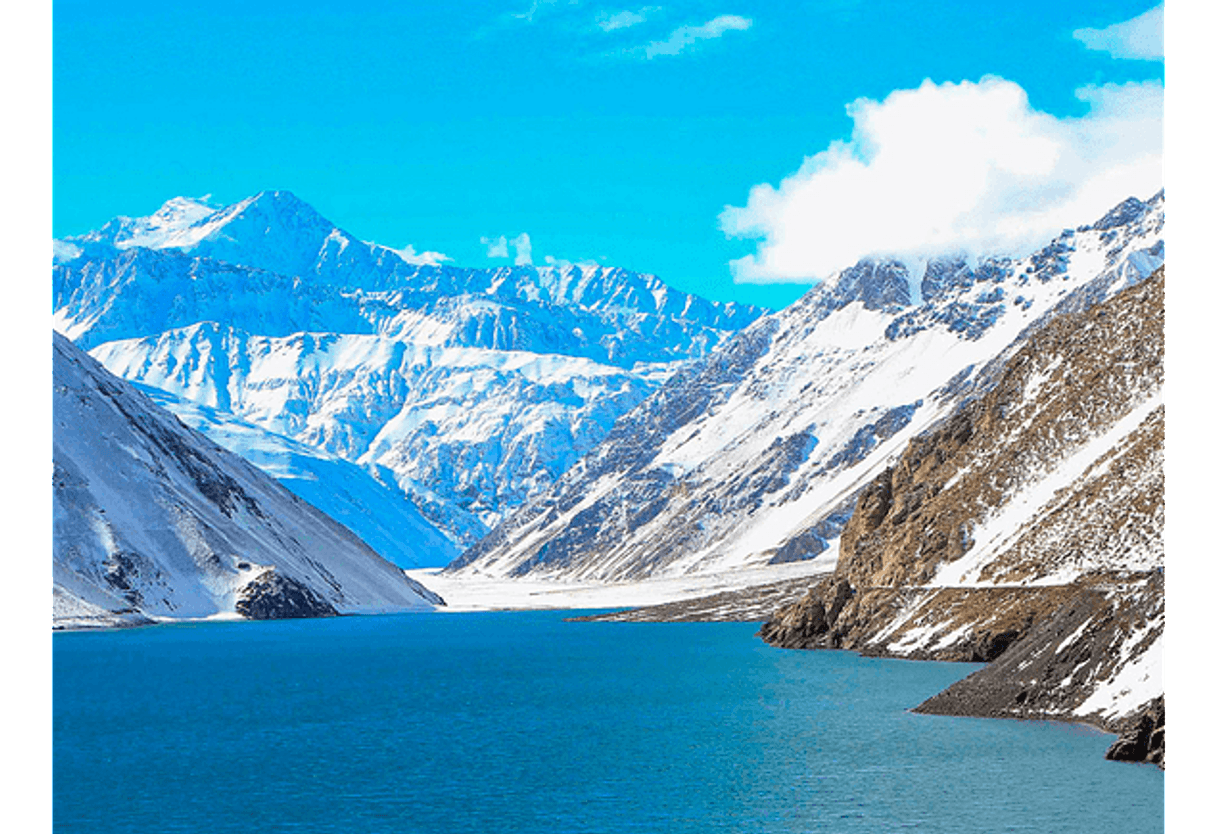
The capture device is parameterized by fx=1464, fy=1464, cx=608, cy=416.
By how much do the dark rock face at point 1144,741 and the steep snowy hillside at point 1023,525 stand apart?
11.3 meters

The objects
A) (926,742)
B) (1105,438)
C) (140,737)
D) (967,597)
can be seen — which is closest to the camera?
(926,742)

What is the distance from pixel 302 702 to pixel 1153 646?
62195 millimetres

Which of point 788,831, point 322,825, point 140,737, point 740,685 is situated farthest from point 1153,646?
point 140,737

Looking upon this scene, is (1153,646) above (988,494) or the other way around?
the other way around

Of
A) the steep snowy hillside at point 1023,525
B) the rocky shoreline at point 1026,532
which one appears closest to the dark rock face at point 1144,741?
the rocky shoreline at point 1026,532

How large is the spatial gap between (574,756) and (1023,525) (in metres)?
73.2

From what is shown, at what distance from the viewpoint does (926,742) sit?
7569cm

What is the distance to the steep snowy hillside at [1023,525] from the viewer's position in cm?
8650

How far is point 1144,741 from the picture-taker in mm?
64625

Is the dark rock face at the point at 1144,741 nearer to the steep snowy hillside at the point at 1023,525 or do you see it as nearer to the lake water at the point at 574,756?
the lake water at the point at 574,756

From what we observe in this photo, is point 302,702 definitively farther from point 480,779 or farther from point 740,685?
point 480,779

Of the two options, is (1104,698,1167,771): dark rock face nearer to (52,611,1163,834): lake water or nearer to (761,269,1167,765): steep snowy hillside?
(52,611,1163,834): lake water

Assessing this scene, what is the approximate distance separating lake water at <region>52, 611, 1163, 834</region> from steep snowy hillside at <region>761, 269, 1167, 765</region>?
5.04 meters

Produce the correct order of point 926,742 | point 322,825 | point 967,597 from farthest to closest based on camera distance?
1. point 967,597
2. point 926,742
3. point 322,825
